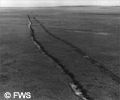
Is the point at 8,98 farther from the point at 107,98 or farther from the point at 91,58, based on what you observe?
the point at 91,58

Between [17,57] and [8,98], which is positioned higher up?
[8,98]

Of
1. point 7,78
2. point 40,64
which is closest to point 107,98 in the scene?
point 7,78

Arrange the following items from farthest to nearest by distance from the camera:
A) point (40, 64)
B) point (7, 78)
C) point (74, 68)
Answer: point (40, 64) → point (74, 68) → point (7, 78)

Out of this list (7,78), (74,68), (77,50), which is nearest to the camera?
(7,78)

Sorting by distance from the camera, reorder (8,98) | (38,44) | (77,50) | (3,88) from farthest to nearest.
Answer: (38,44) → (77,50) → (3,88) → (8,98)

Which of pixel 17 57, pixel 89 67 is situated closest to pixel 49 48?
pixel 17 57

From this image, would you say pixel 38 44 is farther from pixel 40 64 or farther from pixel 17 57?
pixel 40 64

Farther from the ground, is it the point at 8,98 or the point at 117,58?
the point at 8,98

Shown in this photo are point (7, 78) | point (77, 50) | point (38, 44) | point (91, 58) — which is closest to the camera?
point (7, 78)

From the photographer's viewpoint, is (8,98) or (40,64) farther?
(40,64)
